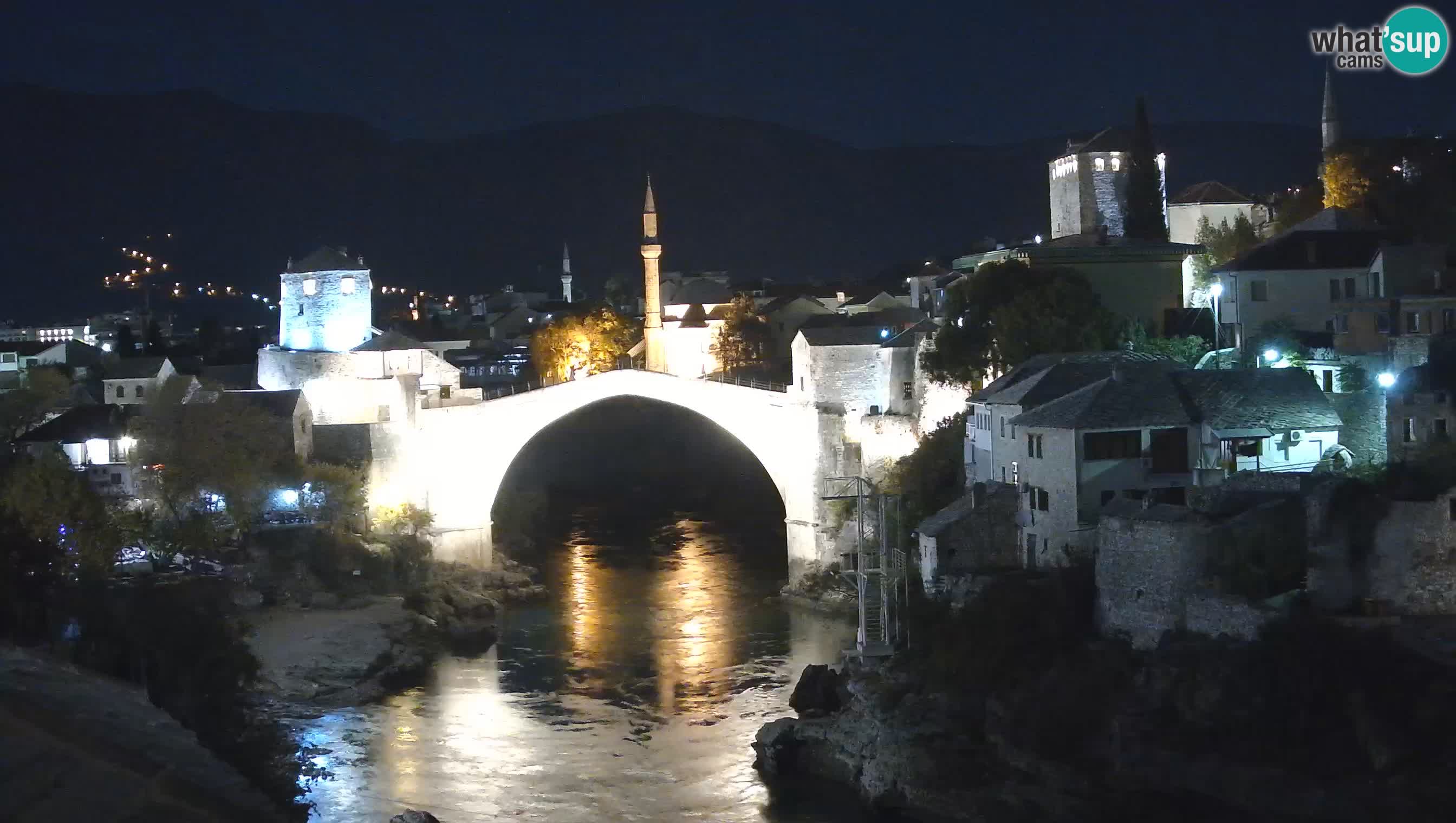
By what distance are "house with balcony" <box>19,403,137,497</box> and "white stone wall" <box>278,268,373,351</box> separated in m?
3.80

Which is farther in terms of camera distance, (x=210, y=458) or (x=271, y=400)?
(x=271, y=400)

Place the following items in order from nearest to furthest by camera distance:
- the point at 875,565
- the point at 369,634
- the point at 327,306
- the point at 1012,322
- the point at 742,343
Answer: the point at 369,634, the point at 1012,322, the point at 875,565, the point at 327,306, the point at 742,343

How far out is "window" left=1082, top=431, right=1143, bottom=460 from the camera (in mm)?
18188

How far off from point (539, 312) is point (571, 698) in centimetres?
3449

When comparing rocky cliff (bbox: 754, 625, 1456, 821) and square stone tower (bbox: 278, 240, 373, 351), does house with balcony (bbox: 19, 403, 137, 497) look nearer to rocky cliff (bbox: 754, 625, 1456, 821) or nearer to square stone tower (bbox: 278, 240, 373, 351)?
square stone tower (bbox: 278, 240, 373, 351)

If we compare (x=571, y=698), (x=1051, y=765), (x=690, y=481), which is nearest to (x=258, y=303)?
(x=690, y=481)

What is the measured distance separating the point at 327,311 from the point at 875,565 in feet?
37.6

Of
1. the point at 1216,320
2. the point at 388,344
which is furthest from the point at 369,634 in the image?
the point at 1216,320

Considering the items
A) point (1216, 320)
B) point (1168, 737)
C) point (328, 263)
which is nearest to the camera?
point (1168, 737)

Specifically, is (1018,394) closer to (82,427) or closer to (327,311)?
(327,311)

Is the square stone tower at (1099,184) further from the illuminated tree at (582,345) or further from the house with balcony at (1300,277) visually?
the illuminated tree at (582,345)

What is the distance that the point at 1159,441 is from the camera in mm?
18359

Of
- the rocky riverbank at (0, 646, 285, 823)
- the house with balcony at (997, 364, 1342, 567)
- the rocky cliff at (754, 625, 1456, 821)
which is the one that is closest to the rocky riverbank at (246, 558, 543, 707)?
the rocky riverbank at (0, 646, 285, 823)

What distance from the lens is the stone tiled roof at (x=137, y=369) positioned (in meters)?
31.5
